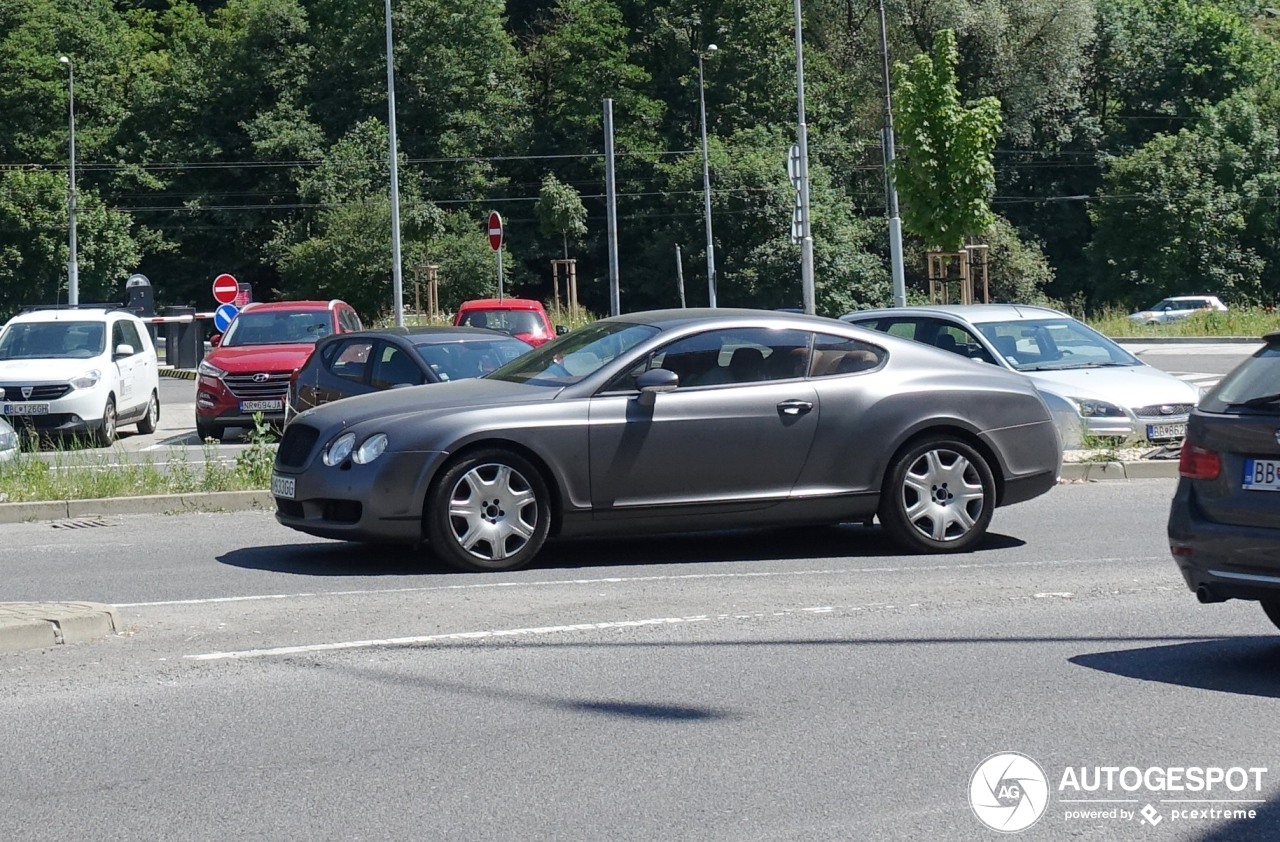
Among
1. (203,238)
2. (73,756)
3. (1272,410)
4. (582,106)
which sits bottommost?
(73,756)

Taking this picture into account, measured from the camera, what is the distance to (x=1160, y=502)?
44.0 feet

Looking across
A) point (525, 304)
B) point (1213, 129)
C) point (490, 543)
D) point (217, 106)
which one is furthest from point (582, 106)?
point (490, 543)

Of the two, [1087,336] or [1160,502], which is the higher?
[1087,336]

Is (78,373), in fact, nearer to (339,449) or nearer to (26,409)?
(26,409)

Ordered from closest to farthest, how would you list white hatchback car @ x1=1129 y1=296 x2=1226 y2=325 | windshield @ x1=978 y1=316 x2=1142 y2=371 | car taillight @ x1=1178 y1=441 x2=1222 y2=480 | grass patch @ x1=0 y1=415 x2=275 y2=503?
car taillight @ x1=1178 y1=441 x2=1222 y2=480 → grass patch @ x1=0 y1=415 x2=275 y2=503 → windshield @ x1=978 y1=316 x2=1142 y2=371 → white hatchback car @ x1=1129 y1=296 x2=1226 y2=325

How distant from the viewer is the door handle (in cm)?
1037

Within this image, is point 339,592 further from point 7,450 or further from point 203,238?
point 203,238

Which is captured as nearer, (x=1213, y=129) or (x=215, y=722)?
(x=215, y=722)

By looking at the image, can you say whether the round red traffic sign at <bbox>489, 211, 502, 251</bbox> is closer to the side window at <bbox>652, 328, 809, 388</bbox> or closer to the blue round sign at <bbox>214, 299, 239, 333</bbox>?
the blue round sign at <bbox>214, 299, 239, 333</bbox>

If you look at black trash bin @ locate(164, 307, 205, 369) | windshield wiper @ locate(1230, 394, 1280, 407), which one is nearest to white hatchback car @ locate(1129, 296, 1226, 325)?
black trash bin @ locate(164, 307, 205, 369)

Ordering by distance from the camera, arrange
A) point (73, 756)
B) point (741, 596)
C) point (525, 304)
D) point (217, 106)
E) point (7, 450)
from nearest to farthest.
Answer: point (73, 756) → point (741, 596) → point (7, 450) → point (525, 304) → point (217, 106)

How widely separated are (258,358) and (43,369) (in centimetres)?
269

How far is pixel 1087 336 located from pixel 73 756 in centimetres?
1337

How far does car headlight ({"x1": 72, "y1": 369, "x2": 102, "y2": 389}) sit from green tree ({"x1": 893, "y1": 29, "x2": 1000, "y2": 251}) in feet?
57.9
